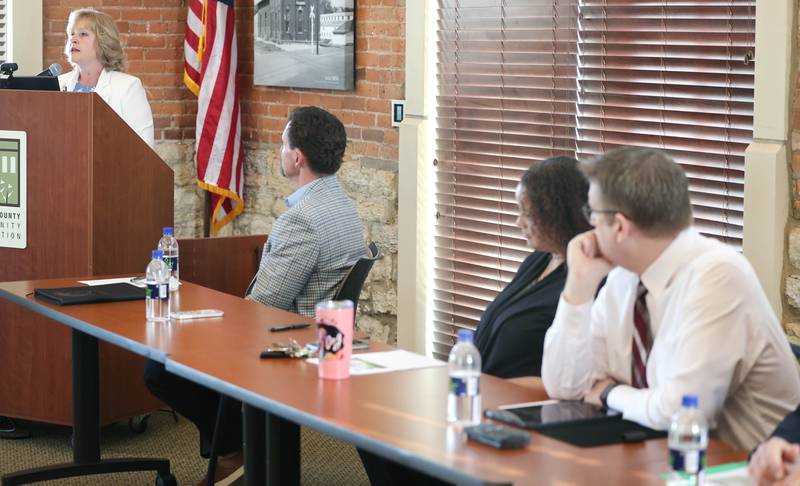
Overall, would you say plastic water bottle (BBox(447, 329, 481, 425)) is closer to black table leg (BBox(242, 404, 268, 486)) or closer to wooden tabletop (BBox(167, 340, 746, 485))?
wooden tabletop (BBox(167, 340, 746, 485))

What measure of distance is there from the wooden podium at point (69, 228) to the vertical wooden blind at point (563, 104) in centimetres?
135

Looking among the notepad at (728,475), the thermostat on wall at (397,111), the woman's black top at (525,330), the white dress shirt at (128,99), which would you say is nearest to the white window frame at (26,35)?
the white dress shirt at (128,99)

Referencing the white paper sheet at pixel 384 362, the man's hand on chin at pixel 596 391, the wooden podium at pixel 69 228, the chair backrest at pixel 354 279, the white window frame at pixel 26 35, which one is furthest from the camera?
the white window frame at pixel 26 35

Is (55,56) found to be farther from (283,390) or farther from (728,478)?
(728,478)

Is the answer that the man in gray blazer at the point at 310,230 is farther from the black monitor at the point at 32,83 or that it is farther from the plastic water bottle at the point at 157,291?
the black monitor at the point at 32,83

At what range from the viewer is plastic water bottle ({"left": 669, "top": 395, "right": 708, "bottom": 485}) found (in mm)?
2031

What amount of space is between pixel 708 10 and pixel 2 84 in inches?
109

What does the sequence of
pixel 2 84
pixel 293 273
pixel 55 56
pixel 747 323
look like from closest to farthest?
pixel 747 323 < pixel 293 273 < pixel 2 84 < pixel 55 56

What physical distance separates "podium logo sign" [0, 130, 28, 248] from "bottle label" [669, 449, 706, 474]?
3323 mm

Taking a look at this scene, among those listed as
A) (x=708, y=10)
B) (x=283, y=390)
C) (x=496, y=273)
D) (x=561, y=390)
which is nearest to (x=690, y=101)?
(x=708, y=10)

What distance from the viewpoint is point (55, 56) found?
629cm

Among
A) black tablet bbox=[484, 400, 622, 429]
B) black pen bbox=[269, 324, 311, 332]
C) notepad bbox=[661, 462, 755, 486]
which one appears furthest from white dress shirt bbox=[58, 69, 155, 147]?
notepad bbox=[661, 462, 755, 486]

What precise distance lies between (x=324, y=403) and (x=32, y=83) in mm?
2759

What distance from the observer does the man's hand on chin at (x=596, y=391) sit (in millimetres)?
2713
